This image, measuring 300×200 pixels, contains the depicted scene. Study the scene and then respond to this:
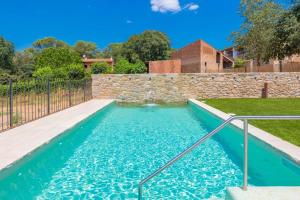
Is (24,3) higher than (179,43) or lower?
higher

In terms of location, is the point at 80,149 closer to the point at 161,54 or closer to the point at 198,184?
the point at 198,184

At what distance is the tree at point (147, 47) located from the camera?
47406 mm

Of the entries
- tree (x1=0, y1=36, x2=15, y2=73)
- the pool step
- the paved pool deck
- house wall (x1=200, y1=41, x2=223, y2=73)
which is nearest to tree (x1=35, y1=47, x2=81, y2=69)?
tree (x1=0, y1=36, x2=15, y2=73)

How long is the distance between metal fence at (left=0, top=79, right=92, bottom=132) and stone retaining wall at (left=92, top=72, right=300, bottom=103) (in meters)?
1.55

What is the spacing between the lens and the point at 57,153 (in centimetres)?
614

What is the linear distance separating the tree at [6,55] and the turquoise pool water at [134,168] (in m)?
41.7

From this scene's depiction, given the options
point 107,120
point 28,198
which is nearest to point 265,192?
point 28,198

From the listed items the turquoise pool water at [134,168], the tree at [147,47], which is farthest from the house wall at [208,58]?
Answer: the turquoise pool water at [134,168]

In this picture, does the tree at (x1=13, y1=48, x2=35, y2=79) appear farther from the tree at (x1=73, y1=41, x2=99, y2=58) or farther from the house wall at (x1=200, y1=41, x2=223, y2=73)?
the house wall at (x1=200, y1=41, x2=223, y2=73)

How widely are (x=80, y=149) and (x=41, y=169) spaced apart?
1792mm

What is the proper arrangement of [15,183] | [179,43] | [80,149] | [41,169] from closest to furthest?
1. [15,183]
2. [41,169]
3. [80,149]
4. [179,43]

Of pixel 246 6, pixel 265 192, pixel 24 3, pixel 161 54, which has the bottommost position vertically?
pixel 265 192

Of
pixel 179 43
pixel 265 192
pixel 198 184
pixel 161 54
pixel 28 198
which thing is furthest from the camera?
pixel 179 43

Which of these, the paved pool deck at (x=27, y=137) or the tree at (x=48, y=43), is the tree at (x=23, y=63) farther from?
the paved pool deck at (x=27, y=137)
